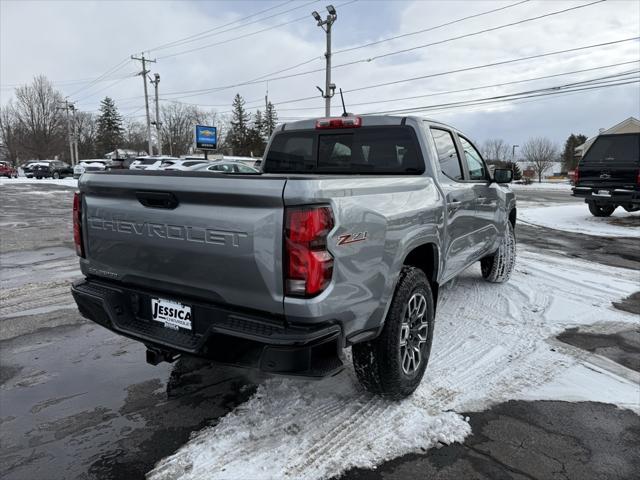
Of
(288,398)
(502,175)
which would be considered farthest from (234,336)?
(502,175)

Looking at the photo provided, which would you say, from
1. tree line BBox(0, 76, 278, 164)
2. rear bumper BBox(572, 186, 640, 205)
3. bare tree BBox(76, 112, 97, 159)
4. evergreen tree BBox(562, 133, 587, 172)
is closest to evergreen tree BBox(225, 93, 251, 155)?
tree line BBox(0, 76, 278, 164)

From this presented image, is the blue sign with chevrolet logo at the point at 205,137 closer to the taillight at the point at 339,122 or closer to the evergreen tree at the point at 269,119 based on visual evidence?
the evergreen tree at the point at 269,119

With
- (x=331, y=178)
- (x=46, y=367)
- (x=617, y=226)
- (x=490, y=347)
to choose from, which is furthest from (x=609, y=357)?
(x=617, y=226)

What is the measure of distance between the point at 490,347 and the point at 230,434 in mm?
2482

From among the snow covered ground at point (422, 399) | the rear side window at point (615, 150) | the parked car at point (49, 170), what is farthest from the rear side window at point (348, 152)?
the parked car at point (49, 170)

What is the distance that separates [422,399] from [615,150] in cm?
1235

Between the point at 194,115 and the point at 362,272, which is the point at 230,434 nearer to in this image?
the point at 362,272

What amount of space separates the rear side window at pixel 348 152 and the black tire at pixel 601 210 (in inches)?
500

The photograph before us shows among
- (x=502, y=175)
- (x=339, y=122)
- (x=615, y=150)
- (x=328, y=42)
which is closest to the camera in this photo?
(x=339, y=122)

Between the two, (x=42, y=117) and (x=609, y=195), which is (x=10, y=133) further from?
(x=609, y=195)

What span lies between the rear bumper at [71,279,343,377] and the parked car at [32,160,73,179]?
4440cm

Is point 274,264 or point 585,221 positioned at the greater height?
point 274,264

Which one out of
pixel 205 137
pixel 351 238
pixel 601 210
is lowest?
pixel 601 210

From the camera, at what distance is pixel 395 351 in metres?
2.95
